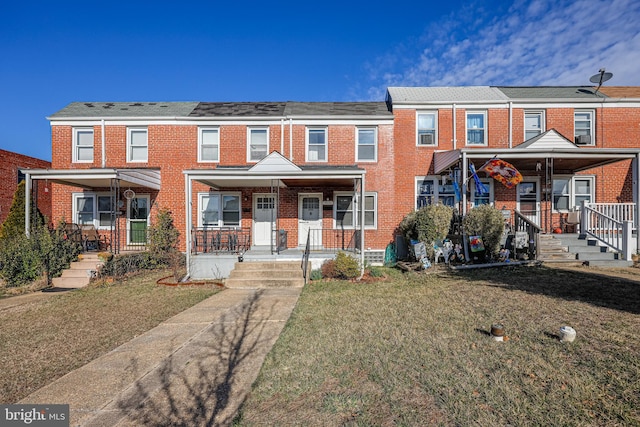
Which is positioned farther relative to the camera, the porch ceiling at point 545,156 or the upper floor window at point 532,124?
the upper floor window at point 532,124

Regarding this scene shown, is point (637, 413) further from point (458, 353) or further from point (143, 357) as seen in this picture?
point (143, 357)

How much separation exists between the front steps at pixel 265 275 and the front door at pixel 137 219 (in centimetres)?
609

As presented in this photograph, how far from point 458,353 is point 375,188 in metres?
9.62

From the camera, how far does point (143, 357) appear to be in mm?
4121

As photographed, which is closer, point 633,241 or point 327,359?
point 327,359

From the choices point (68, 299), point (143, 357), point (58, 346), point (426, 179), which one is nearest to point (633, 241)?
point (426, 179)

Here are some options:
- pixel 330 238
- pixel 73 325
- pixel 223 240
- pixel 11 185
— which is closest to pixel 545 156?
pixel 330 238

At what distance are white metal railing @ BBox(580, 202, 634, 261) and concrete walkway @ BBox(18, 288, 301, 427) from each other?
11.3 meters

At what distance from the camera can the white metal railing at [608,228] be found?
31.5ft

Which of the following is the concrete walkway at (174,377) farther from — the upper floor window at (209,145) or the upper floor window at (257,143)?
the upper floor window at (209,145)

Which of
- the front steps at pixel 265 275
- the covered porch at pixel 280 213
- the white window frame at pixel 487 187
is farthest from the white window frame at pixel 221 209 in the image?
the white window frame at pixel 487 187

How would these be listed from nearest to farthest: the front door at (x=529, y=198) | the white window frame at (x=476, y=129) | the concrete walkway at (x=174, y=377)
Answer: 1. the concrete walkway at (x=174, y=377)
2. the front door at (x=529, y=198)
3. the white window frame at (x=476, y=129)

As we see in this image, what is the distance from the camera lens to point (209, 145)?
13273mm

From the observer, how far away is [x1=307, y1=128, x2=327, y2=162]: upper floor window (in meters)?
13.2
